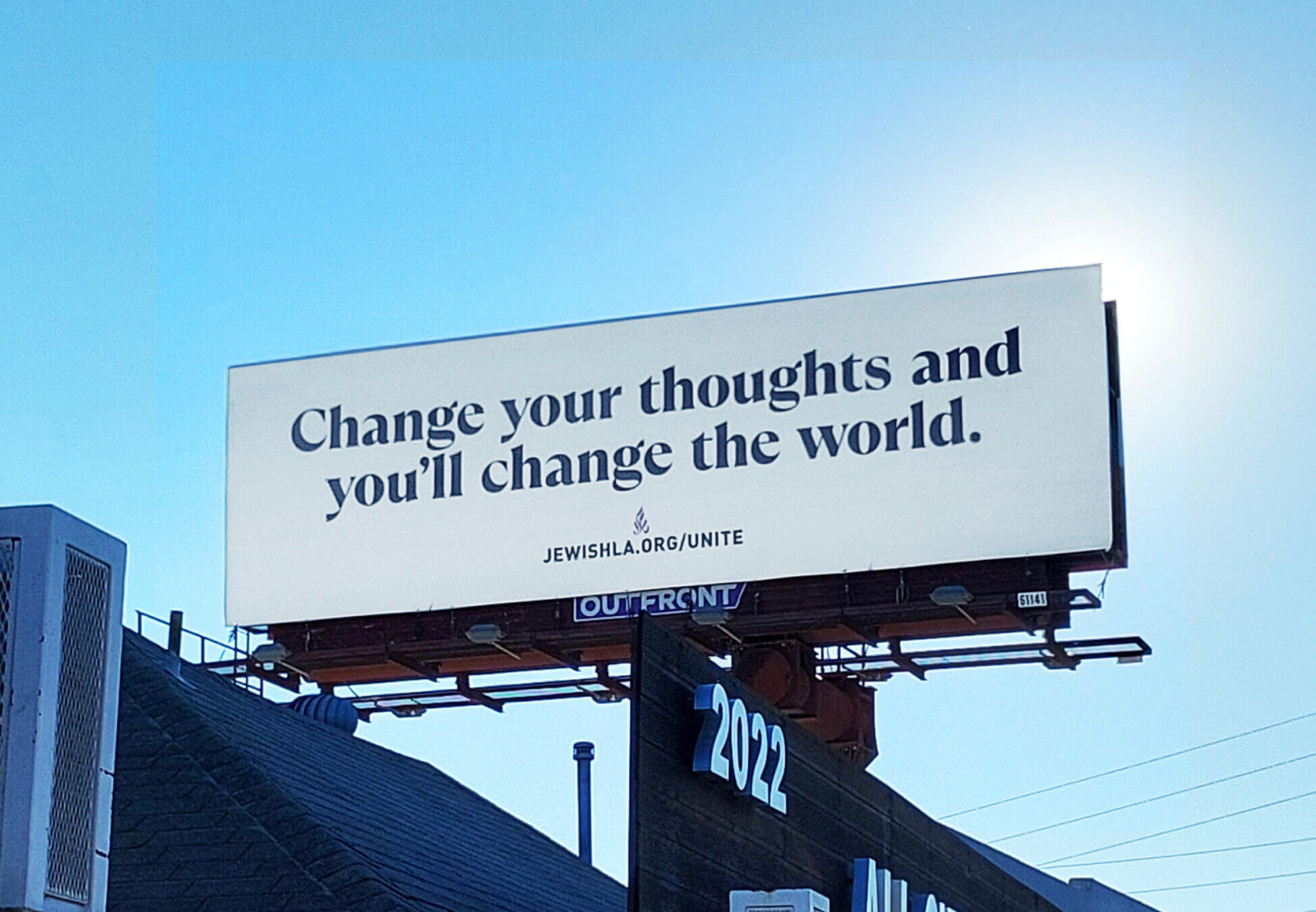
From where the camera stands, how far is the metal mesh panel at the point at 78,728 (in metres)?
8.45

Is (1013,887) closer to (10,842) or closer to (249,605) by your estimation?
(249,605)

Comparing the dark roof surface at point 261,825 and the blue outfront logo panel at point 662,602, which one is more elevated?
the blue outfront logo panel at point 662,602

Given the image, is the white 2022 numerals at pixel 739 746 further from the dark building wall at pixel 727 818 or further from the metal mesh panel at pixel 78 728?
the metal mesh panel at pixel 78 728

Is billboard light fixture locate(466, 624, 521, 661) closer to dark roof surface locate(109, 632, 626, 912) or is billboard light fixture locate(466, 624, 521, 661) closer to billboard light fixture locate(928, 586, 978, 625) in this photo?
billboard light fixture locate(928, 586, 978, 625)

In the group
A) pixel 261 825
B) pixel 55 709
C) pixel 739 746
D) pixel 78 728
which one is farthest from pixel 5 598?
pixel 739 746

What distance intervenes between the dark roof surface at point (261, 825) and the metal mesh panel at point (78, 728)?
3290 mm

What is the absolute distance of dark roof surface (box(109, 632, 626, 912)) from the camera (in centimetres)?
1201

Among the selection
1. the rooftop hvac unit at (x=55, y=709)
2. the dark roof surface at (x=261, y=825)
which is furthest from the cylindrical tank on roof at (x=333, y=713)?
the rooftop hvac unit at (x=55, y=709)

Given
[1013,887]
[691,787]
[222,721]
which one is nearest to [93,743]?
[691,787]

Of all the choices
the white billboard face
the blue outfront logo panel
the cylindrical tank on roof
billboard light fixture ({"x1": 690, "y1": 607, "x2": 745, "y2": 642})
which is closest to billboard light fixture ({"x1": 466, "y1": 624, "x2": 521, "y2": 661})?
the white billboard face

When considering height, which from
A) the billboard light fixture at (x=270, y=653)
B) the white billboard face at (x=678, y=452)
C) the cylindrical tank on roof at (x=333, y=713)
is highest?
the white billboard face at (x=678, y=452)

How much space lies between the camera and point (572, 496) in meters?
25.1

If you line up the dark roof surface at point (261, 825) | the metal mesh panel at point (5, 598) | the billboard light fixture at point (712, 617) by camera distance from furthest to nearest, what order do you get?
the billboard light fixture at point (712, 617) → the dark roof surface at point (261, 825) → the metal mesh panel at point (5, 598)

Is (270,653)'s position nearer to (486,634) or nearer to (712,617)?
(486,634)
